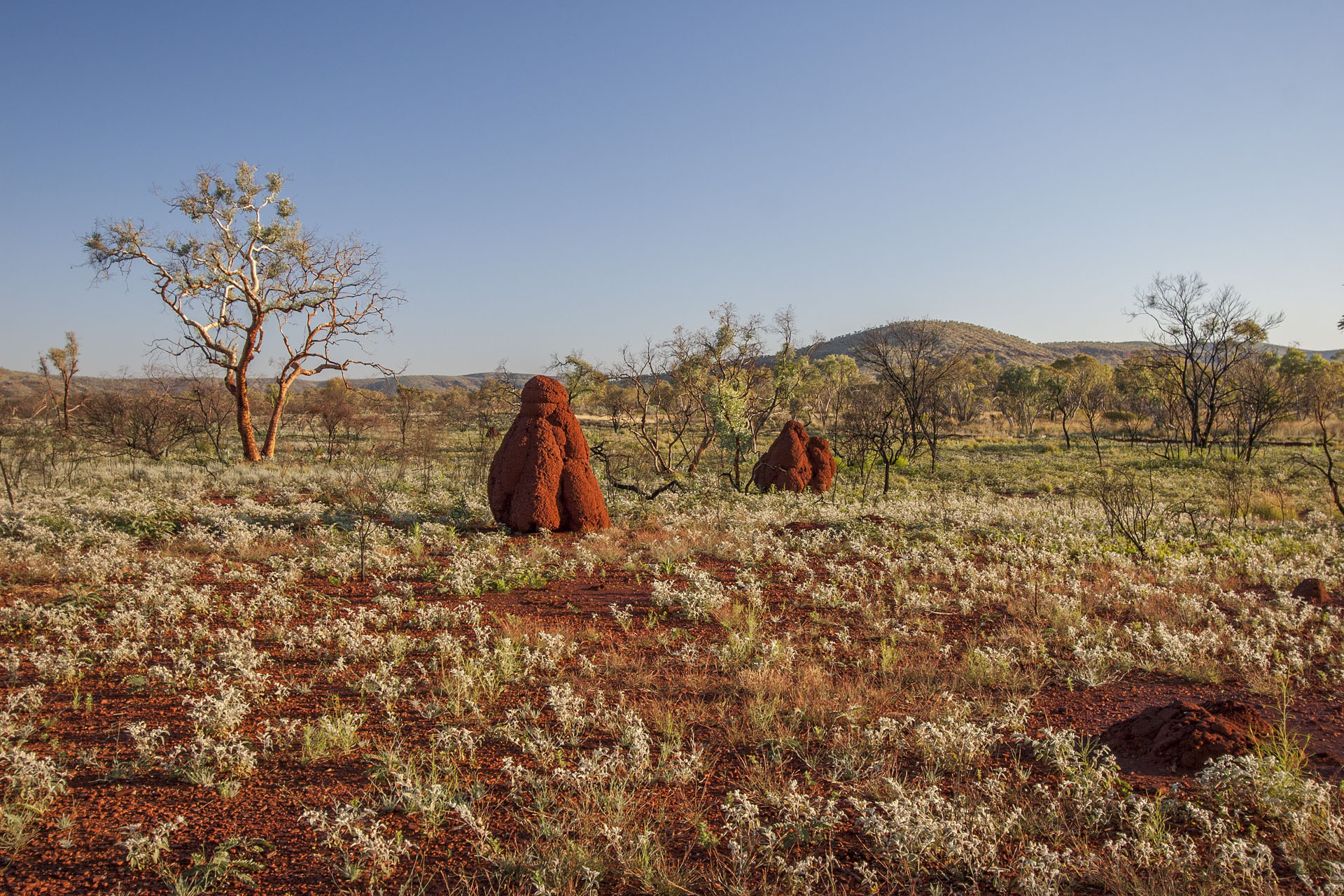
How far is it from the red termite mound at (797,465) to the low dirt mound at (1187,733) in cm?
1261

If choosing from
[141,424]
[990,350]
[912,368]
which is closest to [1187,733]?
[912,368]

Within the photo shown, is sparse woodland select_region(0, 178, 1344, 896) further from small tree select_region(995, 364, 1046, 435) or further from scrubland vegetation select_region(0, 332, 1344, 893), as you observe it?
small tree select_region(995, 364, 1046, 435)

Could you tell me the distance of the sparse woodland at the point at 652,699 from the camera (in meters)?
3.14

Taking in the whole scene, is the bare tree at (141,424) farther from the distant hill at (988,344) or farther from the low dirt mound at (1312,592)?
the distant hill at (988,344)

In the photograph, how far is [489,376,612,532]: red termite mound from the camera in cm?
1115

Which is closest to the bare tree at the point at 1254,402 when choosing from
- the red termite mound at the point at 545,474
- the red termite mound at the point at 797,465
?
the red termite mound at the point at 797,465

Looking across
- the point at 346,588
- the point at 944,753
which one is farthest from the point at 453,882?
the point at 346,588

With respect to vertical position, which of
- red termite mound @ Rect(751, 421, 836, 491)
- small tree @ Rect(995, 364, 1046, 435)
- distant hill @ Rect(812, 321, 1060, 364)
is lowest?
red termite mound @ Rect(751, 421, 836, 491)

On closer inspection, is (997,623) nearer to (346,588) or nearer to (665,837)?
(665,837)

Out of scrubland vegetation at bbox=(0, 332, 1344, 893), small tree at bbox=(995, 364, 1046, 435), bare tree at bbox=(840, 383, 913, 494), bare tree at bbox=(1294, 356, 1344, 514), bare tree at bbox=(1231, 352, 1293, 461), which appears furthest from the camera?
small tree at bbox=(995, 364, 1046, 435)

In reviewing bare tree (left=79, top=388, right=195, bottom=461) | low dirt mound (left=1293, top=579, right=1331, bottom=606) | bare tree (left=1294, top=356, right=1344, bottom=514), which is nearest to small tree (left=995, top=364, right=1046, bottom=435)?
bare tree (left=1294, top=356, right=1344, bottom=514)

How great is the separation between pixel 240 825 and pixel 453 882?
126 centimetres

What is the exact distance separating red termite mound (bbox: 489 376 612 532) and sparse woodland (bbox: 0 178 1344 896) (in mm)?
549

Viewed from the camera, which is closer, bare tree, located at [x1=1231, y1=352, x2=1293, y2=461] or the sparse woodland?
the sparse woodland
